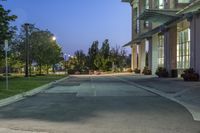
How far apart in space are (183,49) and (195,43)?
11.4 meters

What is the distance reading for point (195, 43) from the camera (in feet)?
138

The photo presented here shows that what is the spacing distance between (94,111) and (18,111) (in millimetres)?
2676

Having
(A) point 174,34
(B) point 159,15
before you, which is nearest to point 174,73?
(A) point 174,34

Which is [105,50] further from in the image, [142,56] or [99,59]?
[142,56]

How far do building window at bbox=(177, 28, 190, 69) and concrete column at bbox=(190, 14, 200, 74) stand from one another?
8.04 m

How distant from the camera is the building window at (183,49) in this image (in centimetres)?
5153

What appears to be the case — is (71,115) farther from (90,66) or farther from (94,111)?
(90,66)

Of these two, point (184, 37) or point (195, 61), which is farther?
point (184, 37)

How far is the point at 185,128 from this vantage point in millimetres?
12836

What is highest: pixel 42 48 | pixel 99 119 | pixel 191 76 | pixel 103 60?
pixel 42 48

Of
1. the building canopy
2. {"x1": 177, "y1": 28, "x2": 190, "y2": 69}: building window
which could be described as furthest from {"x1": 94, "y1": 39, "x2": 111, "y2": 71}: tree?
the building canopy

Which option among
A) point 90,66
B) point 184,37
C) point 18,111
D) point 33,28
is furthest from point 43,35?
point 18,111

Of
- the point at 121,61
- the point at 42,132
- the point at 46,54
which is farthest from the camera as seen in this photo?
the point at 121,61

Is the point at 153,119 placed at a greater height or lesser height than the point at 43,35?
lesser
